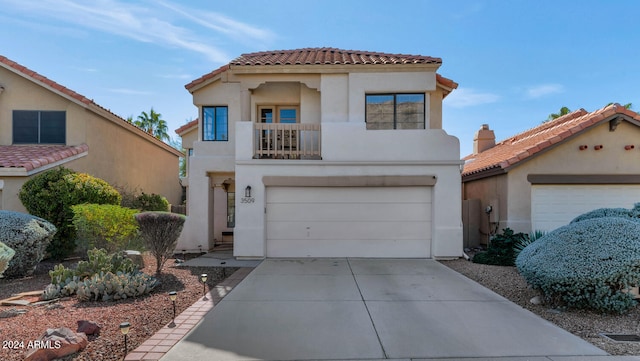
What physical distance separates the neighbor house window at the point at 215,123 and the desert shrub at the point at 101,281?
611cm

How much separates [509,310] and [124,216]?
28.2ft

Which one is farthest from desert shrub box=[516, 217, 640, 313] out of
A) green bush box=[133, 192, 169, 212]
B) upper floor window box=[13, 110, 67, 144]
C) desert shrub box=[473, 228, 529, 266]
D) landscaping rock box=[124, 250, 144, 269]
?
upper floor window box=[13, 110, 67, 144]

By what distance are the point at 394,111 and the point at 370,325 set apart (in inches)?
315

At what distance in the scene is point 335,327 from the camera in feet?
15.6

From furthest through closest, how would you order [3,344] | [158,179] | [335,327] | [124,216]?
1. [158,179]
2. [124,216]
3. [335,327]
4. [3,344]

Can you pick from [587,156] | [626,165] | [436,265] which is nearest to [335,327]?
[436,265]

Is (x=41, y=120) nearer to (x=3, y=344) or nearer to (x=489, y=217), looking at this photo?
(x=3, y=344)

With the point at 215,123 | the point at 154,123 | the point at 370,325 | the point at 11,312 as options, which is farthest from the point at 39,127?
the point at 154,123

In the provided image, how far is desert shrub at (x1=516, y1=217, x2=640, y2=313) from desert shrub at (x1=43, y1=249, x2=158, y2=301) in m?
7.01

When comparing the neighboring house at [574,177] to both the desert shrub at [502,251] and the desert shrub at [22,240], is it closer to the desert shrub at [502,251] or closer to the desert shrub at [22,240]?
the desert shrub at [502,251]

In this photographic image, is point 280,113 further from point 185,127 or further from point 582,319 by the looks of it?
point 582,319

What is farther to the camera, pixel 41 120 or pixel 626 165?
pixel 41 120

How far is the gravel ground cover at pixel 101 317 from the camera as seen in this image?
400cm

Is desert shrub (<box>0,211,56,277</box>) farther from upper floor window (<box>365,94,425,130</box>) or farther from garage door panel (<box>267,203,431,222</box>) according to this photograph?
upper floor window (<box>365,94,425,130</box>)
